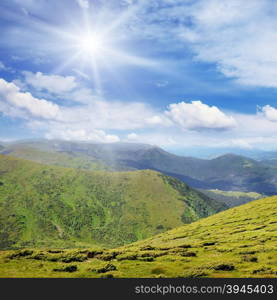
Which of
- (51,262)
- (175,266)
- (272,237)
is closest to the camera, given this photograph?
(175,266)

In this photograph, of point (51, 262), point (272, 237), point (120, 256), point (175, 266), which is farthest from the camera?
point (272, 237)

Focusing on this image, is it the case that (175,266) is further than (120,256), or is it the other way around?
(120,256)
